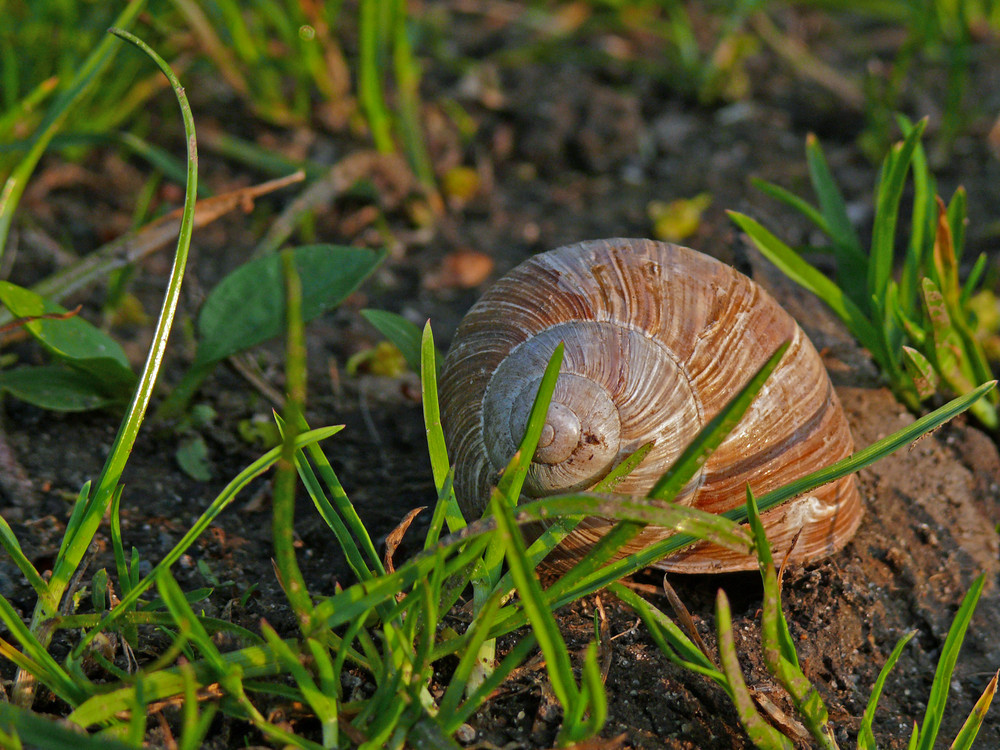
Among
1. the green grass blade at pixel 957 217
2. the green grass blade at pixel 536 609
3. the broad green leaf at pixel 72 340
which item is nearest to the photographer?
the green grass blade at pixel 536 609

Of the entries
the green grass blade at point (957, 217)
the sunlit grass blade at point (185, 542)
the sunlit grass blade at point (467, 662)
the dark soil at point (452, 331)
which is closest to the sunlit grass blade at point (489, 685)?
the sunlit grass blade at point (467, 662)

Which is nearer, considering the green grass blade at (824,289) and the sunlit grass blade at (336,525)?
the sunlit grass blade at (336,525)

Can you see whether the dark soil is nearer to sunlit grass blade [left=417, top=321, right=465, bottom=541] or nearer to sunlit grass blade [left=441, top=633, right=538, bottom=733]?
sunlit grass blade [left=441, top=633, right=538, bottom=733]

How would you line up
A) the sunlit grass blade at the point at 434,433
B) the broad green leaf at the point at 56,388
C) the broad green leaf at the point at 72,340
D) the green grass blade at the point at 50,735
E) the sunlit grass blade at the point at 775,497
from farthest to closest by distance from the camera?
1. the broad green leaf at the point at 56,388
2. the broad green leaf at the point at 72,340
3. the sunlit grass blade at the point at 434,433
4. the sunlit grass blade at the point at 775,497
5. the green grass blade at the point at 50,735

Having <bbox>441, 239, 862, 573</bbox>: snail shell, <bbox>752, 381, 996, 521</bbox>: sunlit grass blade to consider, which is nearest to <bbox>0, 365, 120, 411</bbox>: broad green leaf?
<bbox>441, 239, 862, 573</bbox>: snail shell

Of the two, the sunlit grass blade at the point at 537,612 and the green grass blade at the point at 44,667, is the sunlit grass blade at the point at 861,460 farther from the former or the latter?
the green grass blade at the point at 44,667

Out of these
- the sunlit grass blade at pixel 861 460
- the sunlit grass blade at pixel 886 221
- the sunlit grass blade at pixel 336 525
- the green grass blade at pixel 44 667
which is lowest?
the green grass blade at pixel 44 667

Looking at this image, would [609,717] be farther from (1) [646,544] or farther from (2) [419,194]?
(2) [419,194]

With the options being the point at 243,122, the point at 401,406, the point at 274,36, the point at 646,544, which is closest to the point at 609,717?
the point at 646,544
